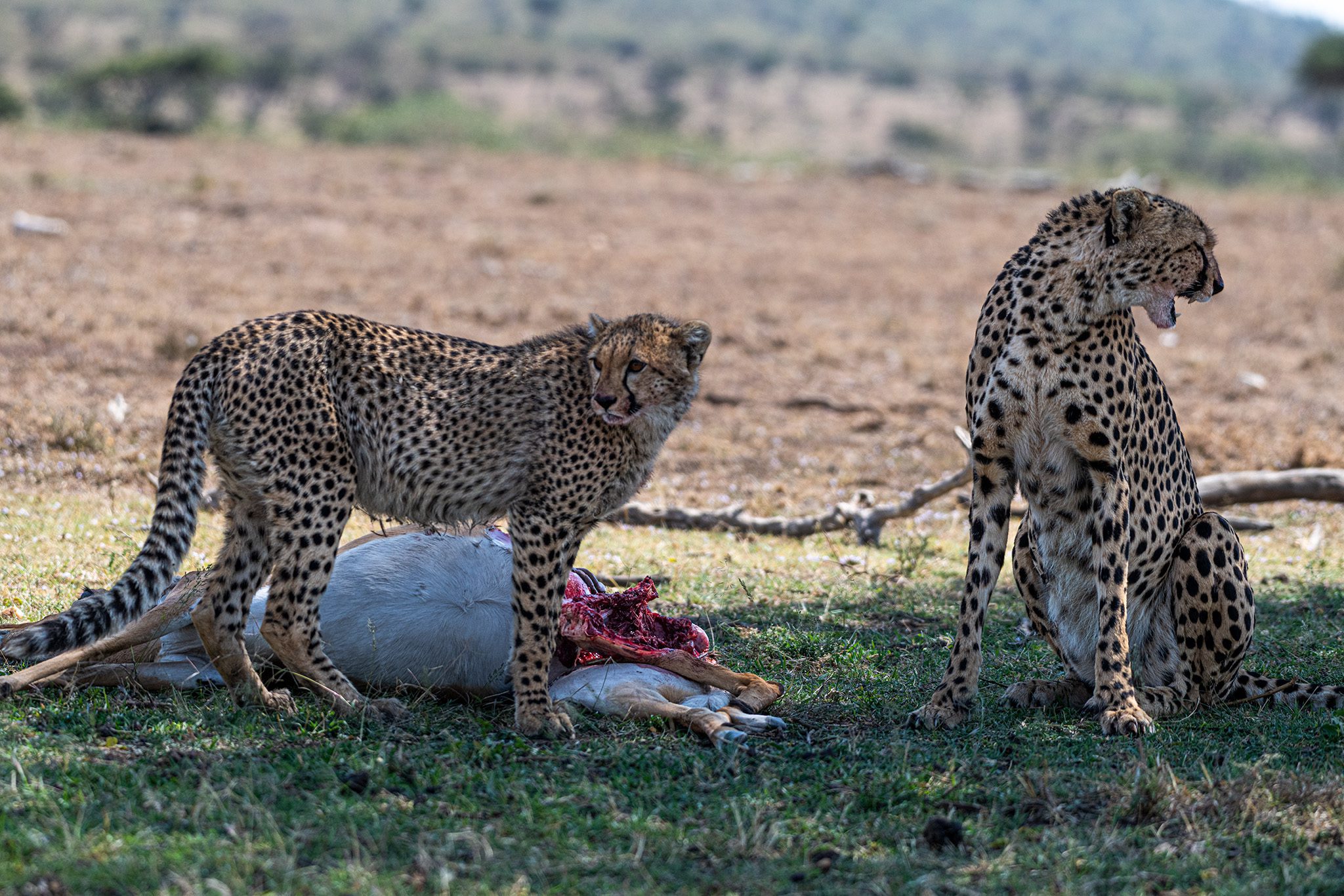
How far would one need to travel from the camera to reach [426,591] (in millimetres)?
4996

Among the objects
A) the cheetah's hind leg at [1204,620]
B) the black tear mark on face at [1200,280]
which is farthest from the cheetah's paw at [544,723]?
the black tear mark on face at [1200,280]

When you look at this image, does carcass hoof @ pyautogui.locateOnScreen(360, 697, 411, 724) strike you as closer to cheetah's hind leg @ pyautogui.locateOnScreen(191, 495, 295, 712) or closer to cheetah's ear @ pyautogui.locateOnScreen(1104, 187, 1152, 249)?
cheetah's hind leg @ pyautogui.locateOnScreen(191, 495, 295, 712)

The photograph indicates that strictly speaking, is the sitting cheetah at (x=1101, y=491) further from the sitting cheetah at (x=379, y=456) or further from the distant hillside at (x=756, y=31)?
the distant hillside at (x=756, y=31)

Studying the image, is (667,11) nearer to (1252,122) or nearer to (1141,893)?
(1252,122)

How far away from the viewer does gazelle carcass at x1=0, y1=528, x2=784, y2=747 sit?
4793 millimetres

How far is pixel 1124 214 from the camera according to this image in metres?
4.91

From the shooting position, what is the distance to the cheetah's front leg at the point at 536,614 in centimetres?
470

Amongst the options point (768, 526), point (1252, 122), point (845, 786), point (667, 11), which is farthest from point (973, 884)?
point (667, 11)

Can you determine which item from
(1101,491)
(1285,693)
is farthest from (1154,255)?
(1285,693)

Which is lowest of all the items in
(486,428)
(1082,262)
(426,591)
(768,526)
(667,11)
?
(768,526)

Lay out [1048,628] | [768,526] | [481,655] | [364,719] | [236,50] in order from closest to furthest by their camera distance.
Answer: [364,719] < [481,655] < [1048,628] < [768,526] < [236,50]

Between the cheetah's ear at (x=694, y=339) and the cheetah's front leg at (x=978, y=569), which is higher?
the cheetah's ear at (x=694, y=339)

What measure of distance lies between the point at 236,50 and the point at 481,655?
4773cm

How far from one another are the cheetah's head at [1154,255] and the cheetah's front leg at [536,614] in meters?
2.20
